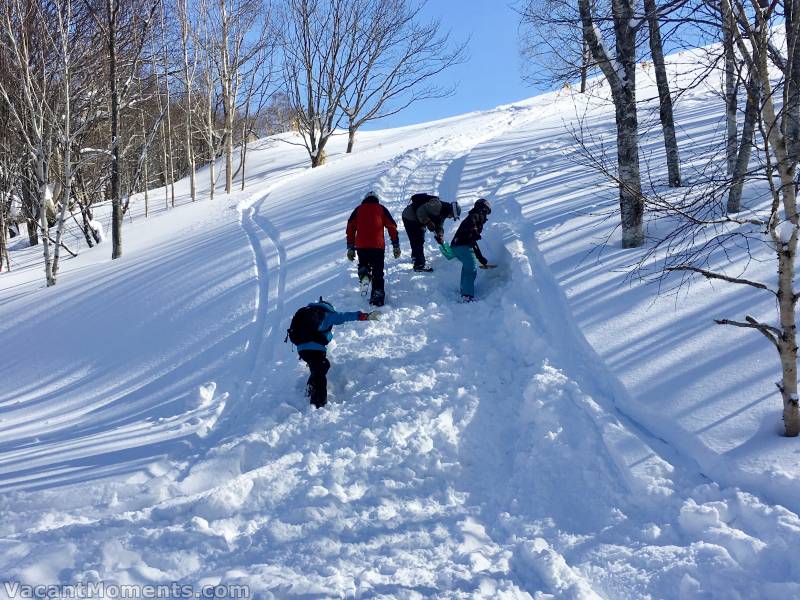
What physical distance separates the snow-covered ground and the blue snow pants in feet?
1.02

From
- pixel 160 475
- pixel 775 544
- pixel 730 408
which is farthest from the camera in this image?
pixel 160 475

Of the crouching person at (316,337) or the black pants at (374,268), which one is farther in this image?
the black pants at (374,268)

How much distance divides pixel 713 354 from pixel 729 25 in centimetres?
289

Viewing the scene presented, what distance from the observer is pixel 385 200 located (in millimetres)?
12516

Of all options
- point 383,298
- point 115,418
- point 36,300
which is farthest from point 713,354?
point 36,300

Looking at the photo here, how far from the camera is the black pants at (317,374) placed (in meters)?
5.51

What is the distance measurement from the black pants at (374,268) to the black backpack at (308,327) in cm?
207

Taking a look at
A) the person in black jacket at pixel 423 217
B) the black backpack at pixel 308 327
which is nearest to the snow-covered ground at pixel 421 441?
the person in black jacket at pixel 423 217

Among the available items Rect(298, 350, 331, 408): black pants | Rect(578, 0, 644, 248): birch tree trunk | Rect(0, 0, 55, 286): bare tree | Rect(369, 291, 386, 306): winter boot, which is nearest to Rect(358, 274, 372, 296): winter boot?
Rect(369, 291, 386, 306): winter boot

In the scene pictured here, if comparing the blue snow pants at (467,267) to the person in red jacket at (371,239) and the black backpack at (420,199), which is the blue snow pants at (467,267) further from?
the black backpack at (420,199)

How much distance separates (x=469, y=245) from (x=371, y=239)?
135cm

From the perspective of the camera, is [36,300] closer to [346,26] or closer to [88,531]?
[88,531]

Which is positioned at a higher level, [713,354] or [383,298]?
[383,298]

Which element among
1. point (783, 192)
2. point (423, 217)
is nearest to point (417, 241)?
point (423, 217)
